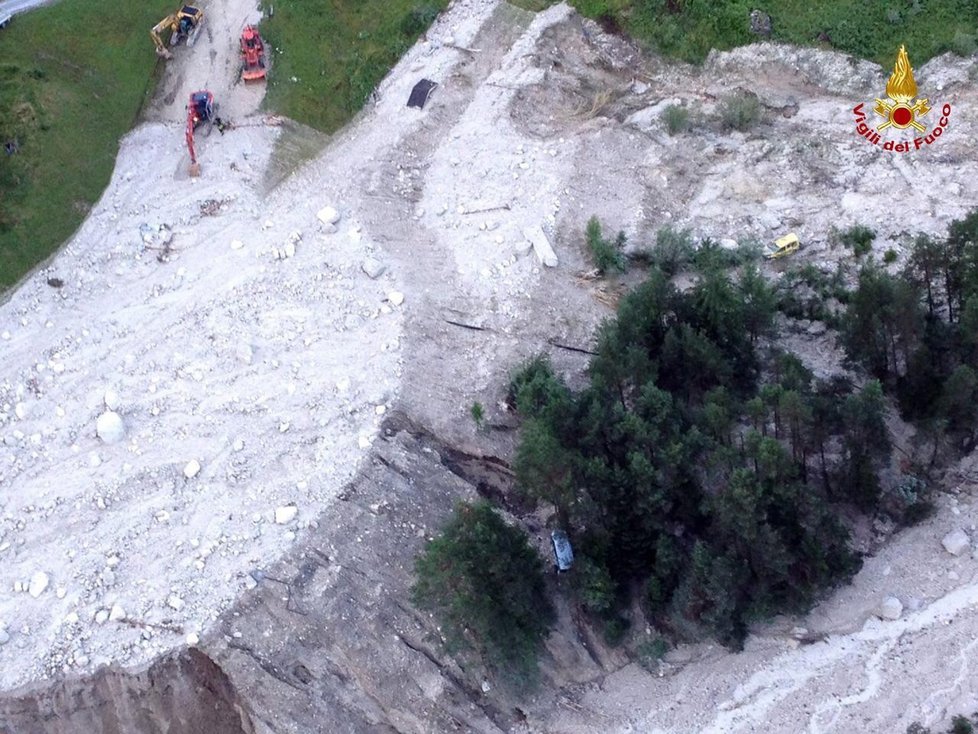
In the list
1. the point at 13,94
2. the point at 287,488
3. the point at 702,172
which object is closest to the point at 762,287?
the point at 702,172

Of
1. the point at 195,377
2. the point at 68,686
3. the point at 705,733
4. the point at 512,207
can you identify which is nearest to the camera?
the point at 68,686

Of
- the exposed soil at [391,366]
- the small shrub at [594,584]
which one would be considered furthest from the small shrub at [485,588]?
the exposed soil at [391,366]

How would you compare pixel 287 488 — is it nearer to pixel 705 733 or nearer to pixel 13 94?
pixel 705 733

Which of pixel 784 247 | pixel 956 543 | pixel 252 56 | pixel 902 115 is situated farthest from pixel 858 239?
pixel 252 56

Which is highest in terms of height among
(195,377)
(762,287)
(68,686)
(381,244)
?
(762,287)

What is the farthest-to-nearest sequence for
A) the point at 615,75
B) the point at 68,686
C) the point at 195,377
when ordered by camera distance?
the point at 615,75 < the point at 195,377 < the point at 68,686

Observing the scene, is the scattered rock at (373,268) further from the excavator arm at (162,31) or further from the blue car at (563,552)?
the excavator arm at (162,31)

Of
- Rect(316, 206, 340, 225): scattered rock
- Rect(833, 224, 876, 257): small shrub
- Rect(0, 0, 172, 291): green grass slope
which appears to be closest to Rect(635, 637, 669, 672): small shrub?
Rect(833, 224, 876, 257): small shrub
